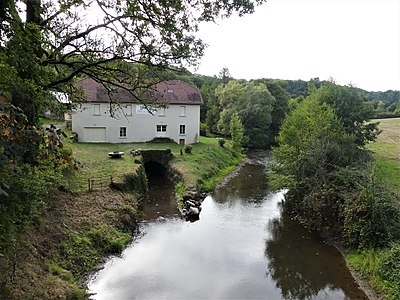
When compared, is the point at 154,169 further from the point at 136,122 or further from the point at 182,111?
the point at 182,111

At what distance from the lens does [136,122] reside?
34.9 metres

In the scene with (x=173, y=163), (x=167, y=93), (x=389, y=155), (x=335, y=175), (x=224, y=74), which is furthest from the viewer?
(x=224, y=74)

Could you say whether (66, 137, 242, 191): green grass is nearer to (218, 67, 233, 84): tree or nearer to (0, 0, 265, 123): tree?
(0, 0, 265, 123): tree

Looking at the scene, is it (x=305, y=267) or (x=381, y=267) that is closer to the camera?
(x=381, y=267)

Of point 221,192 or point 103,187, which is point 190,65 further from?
point 221,192

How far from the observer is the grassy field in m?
19.2

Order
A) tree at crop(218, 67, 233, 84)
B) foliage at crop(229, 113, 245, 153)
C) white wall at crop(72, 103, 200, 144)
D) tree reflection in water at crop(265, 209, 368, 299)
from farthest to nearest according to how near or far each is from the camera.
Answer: tree at crop(218, 67, 233, 84)
foliage at crop(229, 113, 245, 153)
white wall at crop(72, 103, 200, 144)
tree reflection in water at crop(265, 209, 368, 299)

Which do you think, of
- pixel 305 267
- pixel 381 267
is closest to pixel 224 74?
pixel 305 267

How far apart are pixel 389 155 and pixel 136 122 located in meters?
25.9

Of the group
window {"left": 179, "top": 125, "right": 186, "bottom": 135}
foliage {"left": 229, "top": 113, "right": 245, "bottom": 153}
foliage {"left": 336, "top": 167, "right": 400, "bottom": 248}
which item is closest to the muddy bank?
foliage {"left": 336, "top": 167, "right": 400, "bottom": 248}

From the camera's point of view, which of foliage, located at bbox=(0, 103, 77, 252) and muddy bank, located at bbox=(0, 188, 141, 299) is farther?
muddy bank, located at bbox=(0, 188, 141, 299)

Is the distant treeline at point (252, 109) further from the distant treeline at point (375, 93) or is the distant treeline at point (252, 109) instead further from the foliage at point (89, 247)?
the distant treeline at point (375, 93)

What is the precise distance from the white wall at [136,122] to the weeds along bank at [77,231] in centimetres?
916

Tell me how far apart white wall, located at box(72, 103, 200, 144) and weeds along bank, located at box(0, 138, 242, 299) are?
30.1 feet
